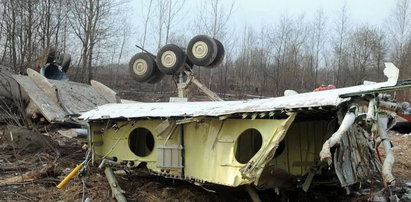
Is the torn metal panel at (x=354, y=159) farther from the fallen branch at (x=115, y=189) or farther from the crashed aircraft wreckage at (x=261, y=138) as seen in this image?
the fallen branch at (x=115, y=189)

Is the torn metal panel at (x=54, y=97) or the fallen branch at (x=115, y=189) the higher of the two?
the torn metal panel at (x=54, y=97)

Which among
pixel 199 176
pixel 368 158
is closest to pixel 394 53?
pixel 368 158

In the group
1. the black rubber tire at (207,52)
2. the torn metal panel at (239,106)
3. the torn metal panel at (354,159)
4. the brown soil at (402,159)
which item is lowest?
the brown soil at (402,159)

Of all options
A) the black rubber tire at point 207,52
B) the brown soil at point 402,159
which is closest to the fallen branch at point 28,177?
the black rubber tire at point 207,52

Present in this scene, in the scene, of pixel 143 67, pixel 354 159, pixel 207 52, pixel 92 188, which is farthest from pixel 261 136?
pixel 143 67

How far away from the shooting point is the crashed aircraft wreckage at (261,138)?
5.35 metres

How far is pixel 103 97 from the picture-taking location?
13.6 m

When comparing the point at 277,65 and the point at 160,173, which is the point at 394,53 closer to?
the point at 277,65

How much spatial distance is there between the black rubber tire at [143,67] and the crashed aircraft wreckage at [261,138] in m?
2.75

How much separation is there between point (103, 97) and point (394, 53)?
3063cm

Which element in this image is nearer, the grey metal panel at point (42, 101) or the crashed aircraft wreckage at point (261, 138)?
the crashed aircraft wreckage at point (261, 138)

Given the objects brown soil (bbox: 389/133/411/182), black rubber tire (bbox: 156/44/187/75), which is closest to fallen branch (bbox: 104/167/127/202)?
black rubber tire (bbox: 156/44/187/75)

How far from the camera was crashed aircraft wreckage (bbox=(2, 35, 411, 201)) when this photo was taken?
5351mm

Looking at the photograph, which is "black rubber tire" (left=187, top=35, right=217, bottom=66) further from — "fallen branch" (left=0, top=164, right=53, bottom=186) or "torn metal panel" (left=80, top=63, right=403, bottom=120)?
"fallen branch" (left=0, top=164, right=53, bottom=186)
